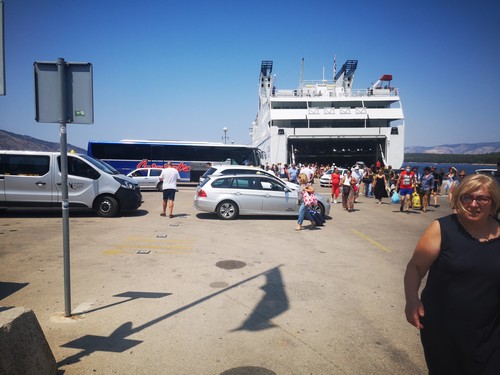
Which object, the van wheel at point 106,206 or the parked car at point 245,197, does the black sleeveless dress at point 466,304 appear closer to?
the parked car at point 245,197

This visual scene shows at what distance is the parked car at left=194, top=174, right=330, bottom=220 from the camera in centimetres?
1091

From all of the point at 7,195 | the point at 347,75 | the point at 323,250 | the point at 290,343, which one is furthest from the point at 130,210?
the point at 347,75

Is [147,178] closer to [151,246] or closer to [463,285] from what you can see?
[151,246]

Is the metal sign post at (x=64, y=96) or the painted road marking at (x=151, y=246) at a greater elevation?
the metal sign post at (x=64, y=96)

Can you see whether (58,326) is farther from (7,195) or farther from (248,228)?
(7,195)

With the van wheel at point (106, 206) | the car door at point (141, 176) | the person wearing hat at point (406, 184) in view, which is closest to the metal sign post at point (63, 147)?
the van wheel at point (106, 206)

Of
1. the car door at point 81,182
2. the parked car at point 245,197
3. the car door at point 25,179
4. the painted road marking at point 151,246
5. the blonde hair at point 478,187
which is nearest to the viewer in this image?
the blonde hair at point 478,187

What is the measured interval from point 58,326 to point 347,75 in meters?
58.9

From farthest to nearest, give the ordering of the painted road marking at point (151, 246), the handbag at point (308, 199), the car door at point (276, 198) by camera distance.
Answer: the car door at point (276, 198), the handbag at point (308, 199), the painted road marking at point (151, 246)

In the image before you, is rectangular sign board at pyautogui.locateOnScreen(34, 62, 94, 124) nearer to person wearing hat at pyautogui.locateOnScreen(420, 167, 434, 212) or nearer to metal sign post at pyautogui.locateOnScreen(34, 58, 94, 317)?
metal sign post at pyautogui.locateOnScreen(34, 58, 94, 317)

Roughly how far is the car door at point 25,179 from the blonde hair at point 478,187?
11142 mm

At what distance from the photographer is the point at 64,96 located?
3.59 metres

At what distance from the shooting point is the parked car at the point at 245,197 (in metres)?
10.9

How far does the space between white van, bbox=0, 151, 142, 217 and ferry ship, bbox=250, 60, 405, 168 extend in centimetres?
3198
